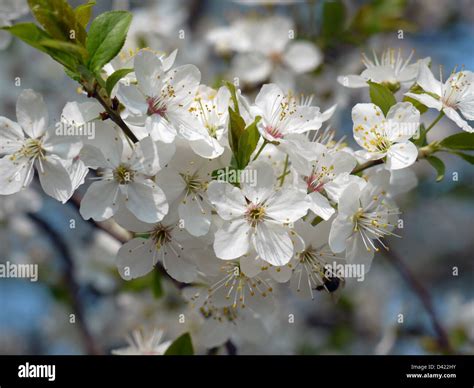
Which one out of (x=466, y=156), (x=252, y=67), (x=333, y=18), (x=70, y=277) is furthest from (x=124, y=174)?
(x=333, y=18)

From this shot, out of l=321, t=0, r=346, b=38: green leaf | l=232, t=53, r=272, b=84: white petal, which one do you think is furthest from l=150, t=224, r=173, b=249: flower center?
l=321, t=0, r=346, b=38: green leaf

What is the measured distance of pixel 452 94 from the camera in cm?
150

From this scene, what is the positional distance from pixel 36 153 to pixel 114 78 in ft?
0.82

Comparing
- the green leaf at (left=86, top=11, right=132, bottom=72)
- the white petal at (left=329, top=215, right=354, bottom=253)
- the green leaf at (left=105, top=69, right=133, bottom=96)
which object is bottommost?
the white petal at (left=329, top=215, right=354, bottom=253)

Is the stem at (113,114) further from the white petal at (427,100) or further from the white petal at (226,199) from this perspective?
the white petal at (427,100)

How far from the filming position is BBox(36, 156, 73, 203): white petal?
1371 millimetres

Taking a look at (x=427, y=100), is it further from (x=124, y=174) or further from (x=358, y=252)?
(x=124, y=174)

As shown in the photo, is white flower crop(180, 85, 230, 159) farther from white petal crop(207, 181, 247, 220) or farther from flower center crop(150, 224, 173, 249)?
flower center crop(150, 224, 173, 249)

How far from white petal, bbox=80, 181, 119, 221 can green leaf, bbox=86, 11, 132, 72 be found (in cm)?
24

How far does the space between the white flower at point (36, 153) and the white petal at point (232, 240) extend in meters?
0.31

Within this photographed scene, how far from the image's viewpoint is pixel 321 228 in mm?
1423

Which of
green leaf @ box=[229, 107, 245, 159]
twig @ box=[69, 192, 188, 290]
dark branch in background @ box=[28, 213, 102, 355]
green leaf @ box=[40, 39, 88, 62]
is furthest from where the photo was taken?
dark branch in background @ box=[28, 213, 102, 355]

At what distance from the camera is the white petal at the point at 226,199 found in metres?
1.34
